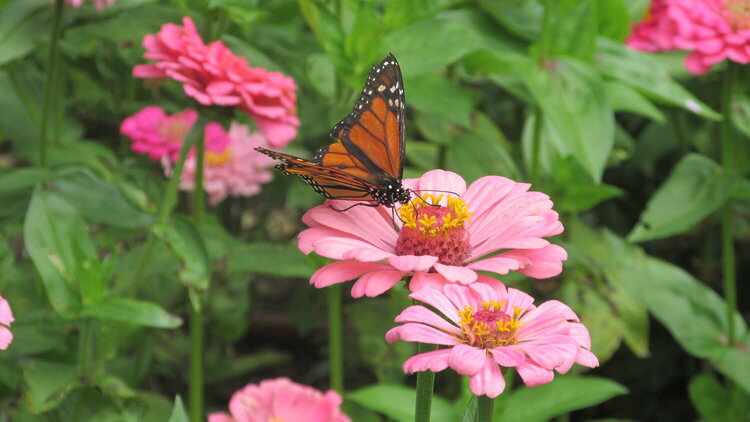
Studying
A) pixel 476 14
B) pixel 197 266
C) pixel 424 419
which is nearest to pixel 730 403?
pixel 476 14

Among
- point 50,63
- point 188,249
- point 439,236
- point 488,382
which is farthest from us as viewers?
point 50,63

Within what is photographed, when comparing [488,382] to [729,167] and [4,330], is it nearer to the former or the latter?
[4,330]

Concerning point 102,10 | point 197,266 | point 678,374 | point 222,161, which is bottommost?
point 678,374

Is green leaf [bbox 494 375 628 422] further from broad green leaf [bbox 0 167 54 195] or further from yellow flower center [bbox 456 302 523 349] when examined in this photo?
broad green leaf [bbox 0 167 54 195]

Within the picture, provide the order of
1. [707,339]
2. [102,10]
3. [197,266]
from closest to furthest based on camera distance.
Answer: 1. [197,266]
2. [102,10]
3. [707,339]

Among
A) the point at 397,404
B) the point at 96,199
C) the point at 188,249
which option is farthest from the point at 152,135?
the point at 397,404

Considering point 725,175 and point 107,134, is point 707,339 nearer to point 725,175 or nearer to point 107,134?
point 725,175

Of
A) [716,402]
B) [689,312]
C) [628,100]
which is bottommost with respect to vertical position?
[716,402]
